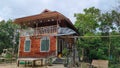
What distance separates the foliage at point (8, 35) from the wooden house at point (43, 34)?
25.0ft

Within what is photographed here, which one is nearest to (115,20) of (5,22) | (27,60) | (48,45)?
(48,45)

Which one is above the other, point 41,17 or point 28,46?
point 41,17

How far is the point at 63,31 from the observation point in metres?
14.1

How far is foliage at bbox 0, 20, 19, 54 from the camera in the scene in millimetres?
23188

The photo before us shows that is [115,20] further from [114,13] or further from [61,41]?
[61,41]

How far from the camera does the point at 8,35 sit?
2411 cm

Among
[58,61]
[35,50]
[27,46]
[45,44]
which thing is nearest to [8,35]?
[27,46]

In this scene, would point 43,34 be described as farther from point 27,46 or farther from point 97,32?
point 97,32

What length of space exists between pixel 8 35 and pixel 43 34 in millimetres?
10712

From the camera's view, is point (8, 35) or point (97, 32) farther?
point (8, 35)

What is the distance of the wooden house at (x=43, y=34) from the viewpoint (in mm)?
14281

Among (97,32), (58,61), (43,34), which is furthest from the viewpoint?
(97,32)

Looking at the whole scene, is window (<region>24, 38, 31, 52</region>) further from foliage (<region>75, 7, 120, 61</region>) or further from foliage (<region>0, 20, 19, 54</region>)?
foliage (<region>0, 20, 19, 54</region>)

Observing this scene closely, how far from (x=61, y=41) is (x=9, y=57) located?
485 centimetres
